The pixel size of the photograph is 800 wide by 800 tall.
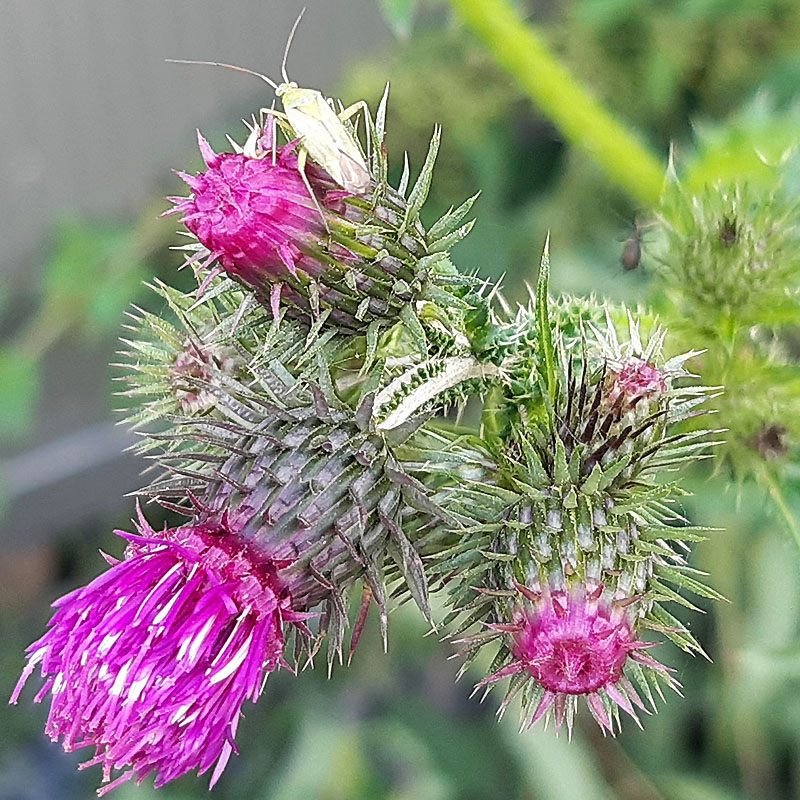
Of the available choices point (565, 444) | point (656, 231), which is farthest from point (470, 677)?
point (565, 444)

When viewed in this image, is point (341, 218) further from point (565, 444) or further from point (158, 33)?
point (158, 33)

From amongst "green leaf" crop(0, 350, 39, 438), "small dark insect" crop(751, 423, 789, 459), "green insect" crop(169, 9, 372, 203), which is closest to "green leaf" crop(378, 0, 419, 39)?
"green insect" crop(169, 9, 372, 203)

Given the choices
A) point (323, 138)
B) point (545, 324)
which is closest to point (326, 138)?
point (323, 138)

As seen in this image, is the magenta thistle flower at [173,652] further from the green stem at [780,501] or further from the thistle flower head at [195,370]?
the green stem at [780,501]

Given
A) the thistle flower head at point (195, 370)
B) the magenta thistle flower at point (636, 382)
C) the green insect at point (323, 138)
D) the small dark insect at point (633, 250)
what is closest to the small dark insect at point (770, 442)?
the magenta thistle flower at point (636, 382)

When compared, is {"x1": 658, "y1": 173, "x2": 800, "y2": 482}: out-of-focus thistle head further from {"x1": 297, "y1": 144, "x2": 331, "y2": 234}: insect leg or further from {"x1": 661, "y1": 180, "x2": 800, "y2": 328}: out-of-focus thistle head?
{"x1": 297, "y1": 144, "x2": 331, "y2": 234}: insect leg
